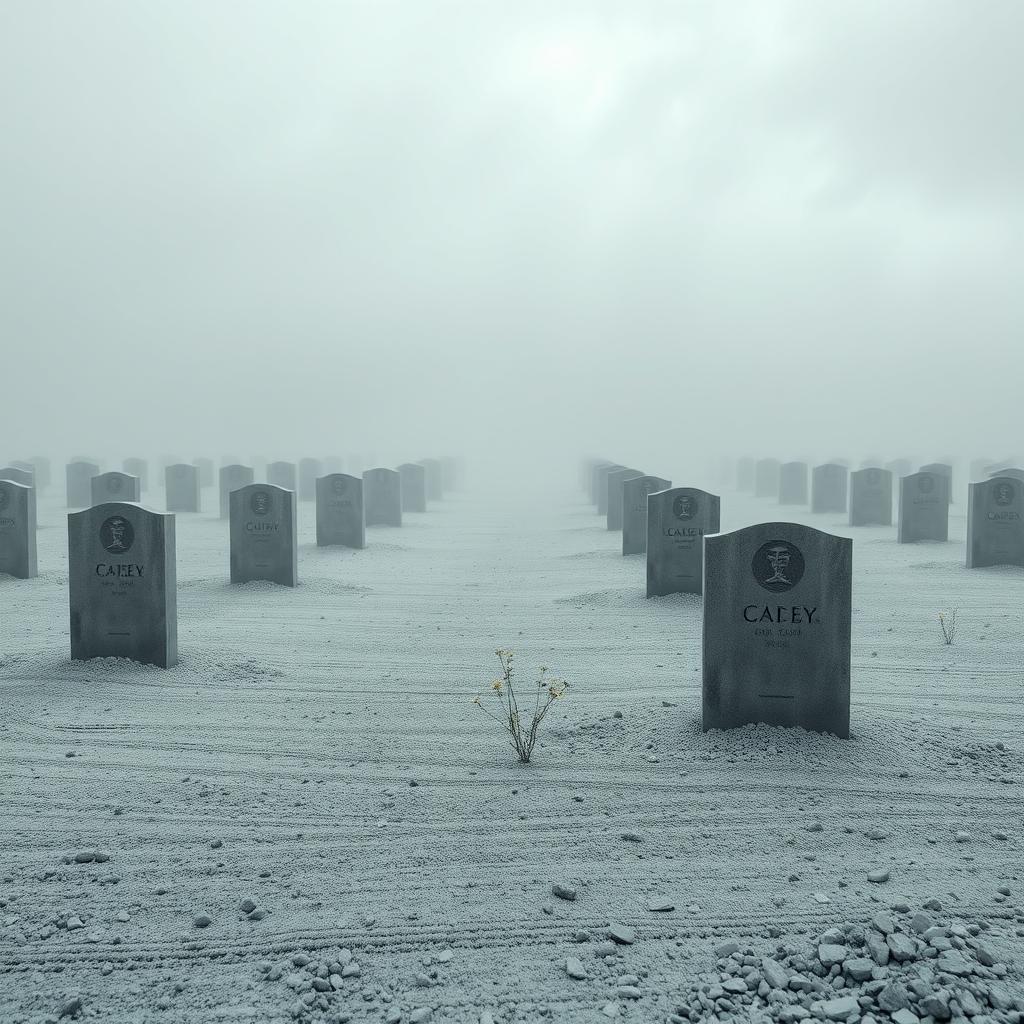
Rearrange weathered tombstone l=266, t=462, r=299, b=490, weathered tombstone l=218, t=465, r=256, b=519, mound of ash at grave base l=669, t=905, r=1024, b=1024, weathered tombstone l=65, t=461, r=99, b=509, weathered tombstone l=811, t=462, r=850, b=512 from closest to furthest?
mound of ash at grave base l=669, t=905, r=1024, b=1024
weathered tombstone l=218, t=465, r=256, b=519
weathered tombstone l=811, t=462, r=850, b=512
weathered tombstone l=65, t=461, r=99, b=509
weathered tombstone l=266, t=462, r=299, b=490

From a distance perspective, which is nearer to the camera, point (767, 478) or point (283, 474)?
point (283, 474)

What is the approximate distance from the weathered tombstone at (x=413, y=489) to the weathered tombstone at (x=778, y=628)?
2138cm

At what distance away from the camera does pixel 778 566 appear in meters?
5.41

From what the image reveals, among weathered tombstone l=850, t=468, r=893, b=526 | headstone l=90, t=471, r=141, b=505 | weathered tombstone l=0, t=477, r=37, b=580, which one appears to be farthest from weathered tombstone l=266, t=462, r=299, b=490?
weathered tombstone l=850, t=468, r=893, b=526

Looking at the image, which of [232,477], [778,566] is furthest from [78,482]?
[778,566]

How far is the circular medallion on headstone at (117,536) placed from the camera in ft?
24.3

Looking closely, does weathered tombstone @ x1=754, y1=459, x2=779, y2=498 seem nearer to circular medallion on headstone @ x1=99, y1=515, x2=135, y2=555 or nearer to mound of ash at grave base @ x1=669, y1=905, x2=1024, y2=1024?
circular medallion on headstone @ x1=99, y1=515, x2=135, y2=555

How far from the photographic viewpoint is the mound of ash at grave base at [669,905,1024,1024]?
109 inches

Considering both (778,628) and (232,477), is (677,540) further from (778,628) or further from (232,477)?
(232,477)

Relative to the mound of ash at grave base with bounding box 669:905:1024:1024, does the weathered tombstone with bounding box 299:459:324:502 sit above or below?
above

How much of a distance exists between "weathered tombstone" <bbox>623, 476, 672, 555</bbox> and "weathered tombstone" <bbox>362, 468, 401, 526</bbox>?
24.1 ft

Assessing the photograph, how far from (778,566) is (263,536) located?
836 centimetres

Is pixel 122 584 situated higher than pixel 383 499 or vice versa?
pixel 383 499

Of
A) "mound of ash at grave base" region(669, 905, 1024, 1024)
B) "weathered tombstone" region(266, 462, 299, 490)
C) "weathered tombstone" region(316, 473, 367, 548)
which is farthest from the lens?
"weathered tombstone" region(266, 462, 299, 490)
